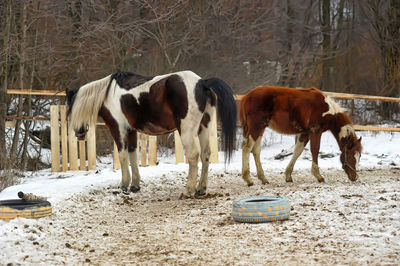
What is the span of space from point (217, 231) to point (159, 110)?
2.61 meters

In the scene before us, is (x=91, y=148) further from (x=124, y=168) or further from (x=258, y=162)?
(x=258, y=162)

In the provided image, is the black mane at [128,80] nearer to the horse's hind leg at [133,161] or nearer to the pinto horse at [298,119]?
the horse's hind leg at [133,161]

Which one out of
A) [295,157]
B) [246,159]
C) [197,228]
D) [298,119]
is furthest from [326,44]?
[197,228]

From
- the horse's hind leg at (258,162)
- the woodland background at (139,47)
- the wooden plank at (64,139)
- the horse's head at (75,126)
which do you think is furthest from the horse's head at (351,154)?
the wooden plank at (64,139)

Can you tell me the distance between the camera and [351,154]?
302 inches

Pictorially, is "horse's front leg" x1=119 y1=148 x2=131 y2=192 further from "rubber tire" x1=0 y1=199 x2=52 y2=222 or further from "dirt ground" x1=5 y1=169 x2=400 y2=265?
"rubber tire" x1=0 y1=199 x2=52 y2=222

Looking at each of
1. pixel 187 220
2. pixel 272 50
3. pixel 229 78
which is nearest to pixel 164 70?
pixel 229 78

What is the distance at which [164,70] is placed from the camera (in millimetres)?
12336

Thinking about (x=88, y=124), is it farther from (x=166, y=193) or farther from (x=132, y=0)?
(x=132, y=0)

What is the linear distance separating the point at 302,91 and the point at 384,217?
3424mm

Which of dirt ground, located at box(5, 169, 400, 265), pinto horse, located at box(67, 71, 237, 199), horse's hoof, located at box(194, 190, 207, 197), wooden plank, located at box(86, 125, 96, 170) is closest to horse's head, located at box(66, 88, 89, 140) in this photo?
pinto horse, located at box(67, 71, 237, 199)

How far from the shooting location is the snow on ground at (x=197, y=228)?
3.74 meters

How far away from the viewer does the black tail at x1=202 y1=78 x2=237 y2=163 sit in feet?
21.8

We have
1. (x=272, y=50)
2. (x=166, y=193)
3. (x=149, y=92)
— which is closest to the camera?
(x=149, y=92)
